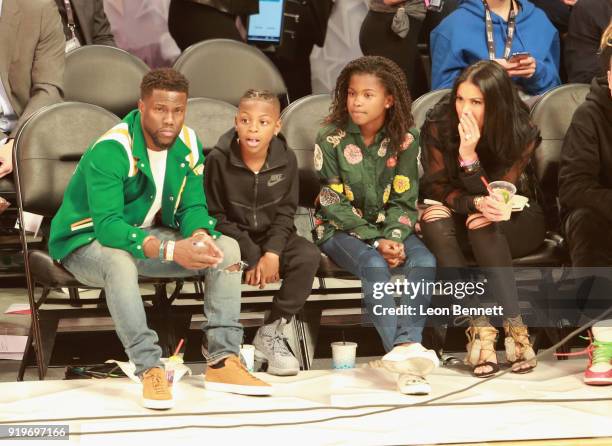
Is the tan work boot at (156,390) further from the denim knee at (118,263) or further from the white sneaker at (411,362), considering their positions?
the white sneaker at (411,362)

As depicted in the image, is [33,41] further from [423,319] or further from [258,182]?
[423,319]

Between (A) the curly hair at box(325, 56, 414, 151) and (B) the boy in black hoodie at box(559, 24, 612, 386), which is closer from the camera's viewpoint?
(B) the boy in black hoodie at box(559, 24, 612, 386)

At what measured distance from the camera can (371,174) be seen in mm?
4090

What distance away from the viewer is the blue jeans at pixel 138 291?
3459 mm

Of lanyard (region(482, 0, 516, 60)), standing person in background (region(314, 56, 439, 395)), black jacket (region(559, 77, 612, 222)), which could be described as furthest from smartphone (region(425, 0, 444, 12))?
black jacket (region(559, 77, 612, 222))

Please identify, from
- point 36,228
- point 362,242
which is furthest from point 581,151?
point 36,228

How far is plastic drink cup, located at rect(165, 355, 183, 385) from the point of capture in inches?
137

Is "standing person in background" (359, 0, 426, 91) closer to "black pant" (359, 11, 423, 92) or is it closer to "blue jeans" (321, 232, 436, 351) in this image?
"black pant" (359, 11, 423, 92)

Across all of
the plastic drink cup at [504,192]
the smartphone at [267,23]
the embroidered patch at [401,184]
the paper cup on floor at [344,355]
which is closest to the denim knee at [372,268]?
the paper cup on floor at [344,355]

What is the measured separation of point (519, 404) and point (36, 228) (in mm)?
1879

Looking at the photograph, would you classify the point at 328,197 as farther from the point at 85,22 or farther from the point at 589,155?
the point at 85,22

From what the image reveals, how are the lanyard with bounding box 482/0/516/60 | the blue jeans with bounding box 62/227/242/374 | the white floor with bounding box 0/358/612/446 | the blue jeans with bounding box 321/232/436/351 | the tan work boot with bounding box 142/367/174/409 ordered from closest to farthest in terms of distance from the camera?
1. the white floor with bounding box 0/358/612/446
2. the tan work boot with bounding box 142/367/174/409
3. the blue jeans with bounding box 62/227/242/374
4. the blue jeans with bounding box 321/232/436/351
5. the lanyard with bounding box 482/0/516/60

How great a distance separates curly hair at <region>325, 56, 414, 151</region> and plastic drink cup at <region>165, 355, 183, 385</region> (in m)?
1.12

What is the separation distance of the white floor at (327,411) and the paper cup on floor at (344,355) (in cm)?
8
